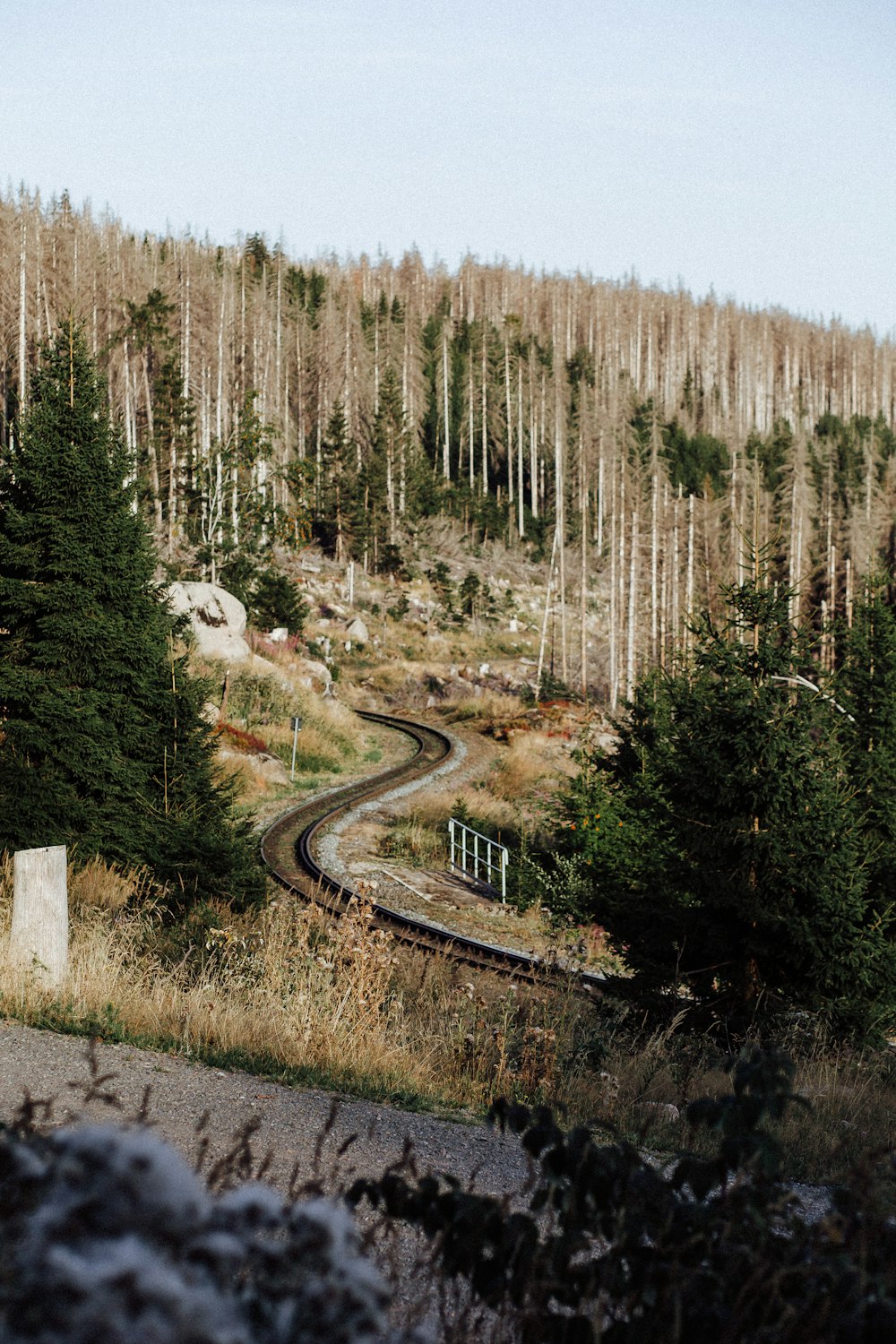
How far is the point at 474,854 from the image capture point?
1942cm

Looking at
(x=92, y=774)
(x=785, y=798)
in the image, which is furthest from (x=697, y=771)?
(x=92, y=774)

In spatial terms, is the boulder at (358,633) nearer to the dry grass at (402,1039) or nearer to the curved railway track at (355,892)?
the curved railway track at (355,892)

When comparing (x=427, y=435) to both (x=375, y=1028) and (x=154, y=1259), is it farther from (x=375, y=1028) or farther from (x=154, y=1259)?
(x=154, y=1259)

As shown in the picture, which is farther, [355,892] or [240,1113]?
[355,892]

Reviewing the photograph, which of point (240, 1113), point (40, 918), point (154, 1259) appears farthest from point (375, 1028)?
point (154, 1259)

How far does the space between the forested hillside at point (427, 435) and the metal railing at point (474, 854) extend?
14354mm

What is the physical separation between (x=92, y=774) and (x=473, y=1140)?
24.5 ft

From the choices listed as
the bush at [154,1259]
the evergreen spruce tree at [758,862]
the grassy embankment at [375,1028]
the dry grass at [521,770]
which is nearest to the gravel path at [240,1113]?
the grassy embankment at [375,1028]

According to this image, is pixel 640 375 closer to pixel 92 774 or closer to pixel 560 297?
pixel 560 297

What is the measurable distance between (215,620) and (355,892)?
20.2 m

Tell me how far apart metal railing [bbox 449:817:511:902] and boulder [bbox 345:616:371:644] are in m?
26.2

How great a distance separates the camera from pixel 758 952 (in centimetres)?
880

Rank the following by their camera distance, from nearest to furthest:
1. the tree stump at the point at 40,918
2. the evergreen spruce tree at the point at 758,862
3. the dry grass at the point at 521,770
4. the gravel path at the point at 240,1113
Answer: the gravel path at the point at 240,1113, the tree stump at the point at 40,918, the evergreen spruce tree at the point at 758,862, the dry grass at the point at 521,770

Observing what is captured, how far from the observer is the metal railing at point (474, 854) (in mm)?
18703
